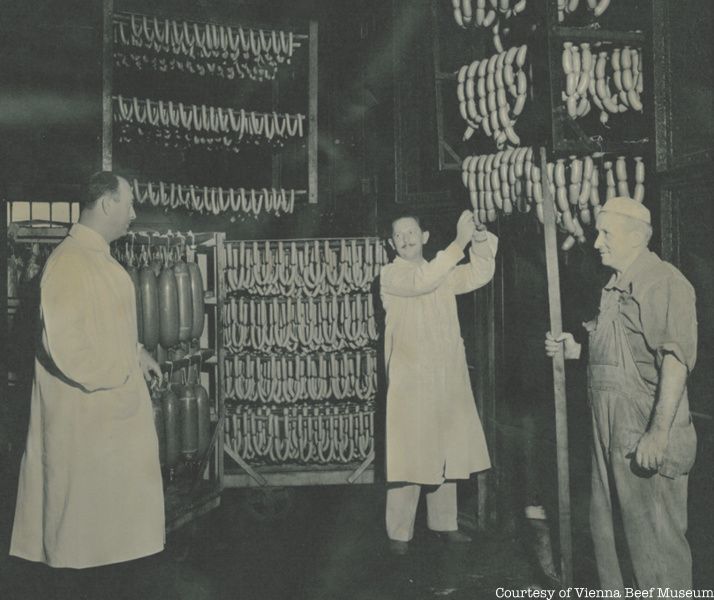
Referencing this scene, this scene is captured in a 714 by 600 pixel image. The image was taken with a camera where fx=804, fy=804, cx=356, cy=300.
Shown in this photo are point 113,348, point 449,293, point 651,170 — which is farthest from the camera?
point 449,293

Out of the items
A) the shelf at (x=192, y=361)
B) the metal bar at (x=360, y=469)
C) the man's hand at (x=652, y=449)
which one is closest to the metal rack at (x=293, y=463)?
the metal bar at (x=360, y=469)

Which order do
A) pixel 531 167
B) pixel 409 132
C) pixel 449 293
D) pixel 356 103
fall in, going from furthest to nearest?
pixel 356 103
pixel 409 132
pixel 449 293
pixel 531 167

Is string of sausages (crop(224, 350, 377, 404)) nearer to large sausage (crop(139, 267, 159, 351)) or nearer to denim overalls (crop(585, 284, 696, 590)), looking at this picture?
large sausage (crop(139, 267, 159, 351))

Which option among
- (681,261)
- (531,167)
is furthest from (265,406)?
(681,261)

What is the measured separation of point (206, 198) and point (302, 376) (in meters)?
1.48

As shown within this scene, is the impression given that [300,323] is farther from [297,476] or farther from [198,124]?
[198,124]

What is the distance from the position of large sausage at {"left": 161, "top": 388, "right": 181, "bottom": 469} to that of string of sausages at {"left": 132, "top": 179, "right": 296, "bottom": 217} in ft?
4.57

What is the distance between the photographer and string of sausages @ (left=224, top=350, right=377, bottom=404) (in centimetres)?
597

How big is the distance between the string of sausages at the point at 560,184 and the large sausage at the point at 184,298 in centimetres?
184

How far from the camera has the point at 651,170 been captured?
3955 mm

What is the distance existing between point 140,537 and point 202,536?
5.21ft

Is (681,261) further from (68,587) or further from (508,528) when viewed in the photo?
(68,587)

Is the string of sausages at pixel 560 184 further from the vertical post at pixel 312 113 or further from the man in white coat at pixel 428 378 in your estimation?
the vertical post at pixel 312 113

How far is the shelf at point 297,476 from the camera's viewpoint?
230 inches
